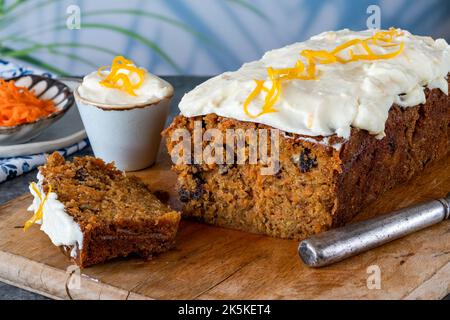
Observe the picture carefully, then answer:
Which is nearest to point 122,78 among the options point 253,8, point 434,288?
point 434,288

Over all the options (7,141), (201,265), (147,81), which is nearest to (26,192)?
(7,141)

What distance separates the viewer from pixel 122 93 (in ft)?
16.4

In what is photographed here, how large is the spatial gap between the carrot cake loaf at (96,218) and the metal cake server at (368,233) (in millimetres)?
728

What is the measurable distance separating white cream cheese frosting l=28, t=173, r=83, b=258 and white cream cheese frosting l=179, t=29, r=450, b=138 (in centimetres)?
84

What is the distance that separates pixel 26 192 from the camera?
495 centimetres

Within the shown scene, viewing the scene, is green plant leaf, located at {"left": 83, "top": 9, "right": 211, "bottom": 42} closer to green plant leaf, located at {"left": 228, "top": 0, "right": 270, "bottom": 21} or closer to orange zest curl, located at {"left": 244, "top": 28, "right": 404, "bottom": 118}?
green plant leaf, located at {"left": 228, "top": 0, "right": 270, "bottom": 21}

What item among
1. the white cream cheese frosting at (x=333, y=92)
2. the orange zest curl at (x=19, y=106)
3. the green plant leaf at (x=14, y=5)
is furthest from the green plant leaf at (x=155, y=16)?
the white cream cheese frosting at (x=333, y=92)

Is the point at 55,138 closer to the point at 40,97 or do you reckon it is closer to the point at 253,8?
the point at 40,97

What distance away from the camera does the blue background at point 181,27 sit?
7.73 metres

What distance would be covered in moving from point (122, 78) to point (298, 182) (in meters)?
1.57

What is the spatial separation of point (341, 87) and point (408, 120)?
70 cm

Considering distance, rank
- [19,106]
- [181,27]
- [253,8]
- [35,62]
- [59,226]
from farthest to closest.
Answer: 1. [35,62]
2. [181,27]
3. [253,8]
4. [19,106]
5. [59,226]

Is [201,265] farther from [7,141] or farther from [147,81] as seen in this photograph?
[7,141]

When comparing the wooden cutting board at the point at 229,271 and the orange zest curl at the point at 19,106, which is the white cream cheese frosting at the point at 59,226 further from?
the orange zest curl at the point at 19,106
